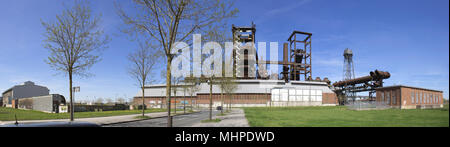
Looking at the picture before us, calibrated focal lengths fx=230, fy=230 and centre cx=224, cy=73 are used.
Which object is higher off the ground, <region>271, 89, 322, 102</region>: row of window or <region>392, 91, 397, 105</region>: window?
<region>392, 91, 397, 105</region>: window

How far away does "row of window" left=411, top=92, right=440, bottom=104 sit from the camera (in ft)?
144

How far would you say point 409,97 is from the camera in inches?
1686

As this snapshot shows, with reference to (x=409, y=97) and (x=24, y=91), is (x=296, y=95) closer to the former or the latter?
(x=409, y=97)

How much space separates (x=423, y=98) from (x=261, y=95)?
49.1 meters

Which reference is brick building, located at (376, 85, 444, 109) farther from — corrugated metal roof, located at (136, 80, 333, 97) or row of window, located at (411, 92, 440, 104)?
corrugated metal roof, located at (136, 80, 333, 97)

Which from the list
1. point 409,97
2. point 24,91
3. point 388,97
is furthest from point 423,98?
point 24,91

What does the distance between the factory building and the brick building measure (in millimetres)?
Result: 39280

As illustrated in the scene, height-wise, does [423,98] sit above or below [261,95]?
above

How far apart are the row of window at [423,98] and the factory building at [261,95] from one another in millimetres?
42961

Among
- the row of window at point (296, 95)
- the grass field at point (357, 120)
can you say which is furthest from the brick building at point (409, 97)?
the row of window at point (296, 95)

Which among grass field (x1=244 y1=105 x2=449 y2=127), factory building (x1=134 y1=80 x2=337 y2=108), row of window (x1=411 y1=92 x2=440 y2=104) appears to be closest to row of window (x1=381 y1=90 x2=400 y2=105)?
row of window (x1=411 y1=92 x2=440 y2=104)

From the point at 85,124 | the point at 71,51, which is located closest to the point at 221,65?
the point at 71,51

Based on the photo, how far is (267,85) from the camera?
3610 inches
